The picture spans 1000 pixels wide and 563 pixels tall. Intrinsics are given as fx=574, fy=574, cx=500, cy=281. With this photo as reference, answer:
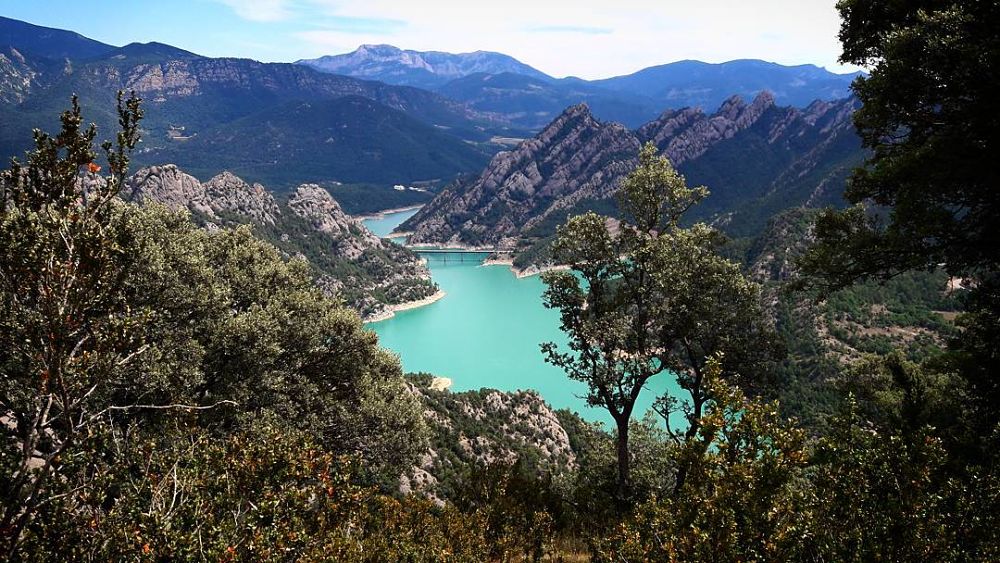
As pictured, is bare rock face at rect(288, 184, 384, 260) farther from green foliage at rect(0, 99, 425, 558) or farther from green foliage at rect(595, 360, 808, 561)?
green foliage at rect(595, 360, 808, 561)

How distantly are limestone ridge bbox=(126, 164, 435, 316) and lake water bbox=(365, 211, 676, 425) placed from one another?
11.5m

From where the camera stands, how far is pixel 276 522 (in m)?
7.53

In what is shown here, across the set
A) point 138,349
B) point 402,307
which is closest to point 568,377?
point 138,349

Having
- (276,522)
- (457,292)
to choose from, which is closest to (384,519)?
(276,522)

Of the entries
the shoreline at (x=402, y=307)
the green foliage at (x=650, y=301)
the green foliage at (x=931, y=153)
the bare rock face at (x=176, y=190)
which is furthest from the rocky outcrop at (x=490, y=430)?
the bare rock face at (x=176, y=190)

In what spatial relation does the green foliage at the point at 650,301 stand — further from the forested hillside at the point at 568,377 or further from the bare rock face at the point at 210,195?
the bare rock face at the point at 210,195

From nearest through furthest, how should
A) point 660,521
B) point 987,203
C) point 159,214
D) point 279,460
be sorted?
point 660,521 → point 279,460 → point 987,203 → point 159,214

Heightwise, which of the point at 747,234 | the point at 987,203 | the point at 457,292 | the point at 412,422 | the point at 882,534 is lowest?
the point at 457,292

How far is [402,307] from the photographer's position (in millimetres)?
164500

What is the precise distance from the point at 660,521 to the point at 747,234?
682 ft

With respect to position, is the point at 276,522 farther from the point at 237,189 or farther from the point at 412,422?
the point at 237,189

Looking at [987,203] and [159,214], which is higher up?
[987,203]

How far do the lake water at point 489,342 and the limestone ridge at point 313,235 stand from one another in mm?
11477

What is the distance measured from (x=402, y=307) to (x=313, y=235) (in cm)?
4467
